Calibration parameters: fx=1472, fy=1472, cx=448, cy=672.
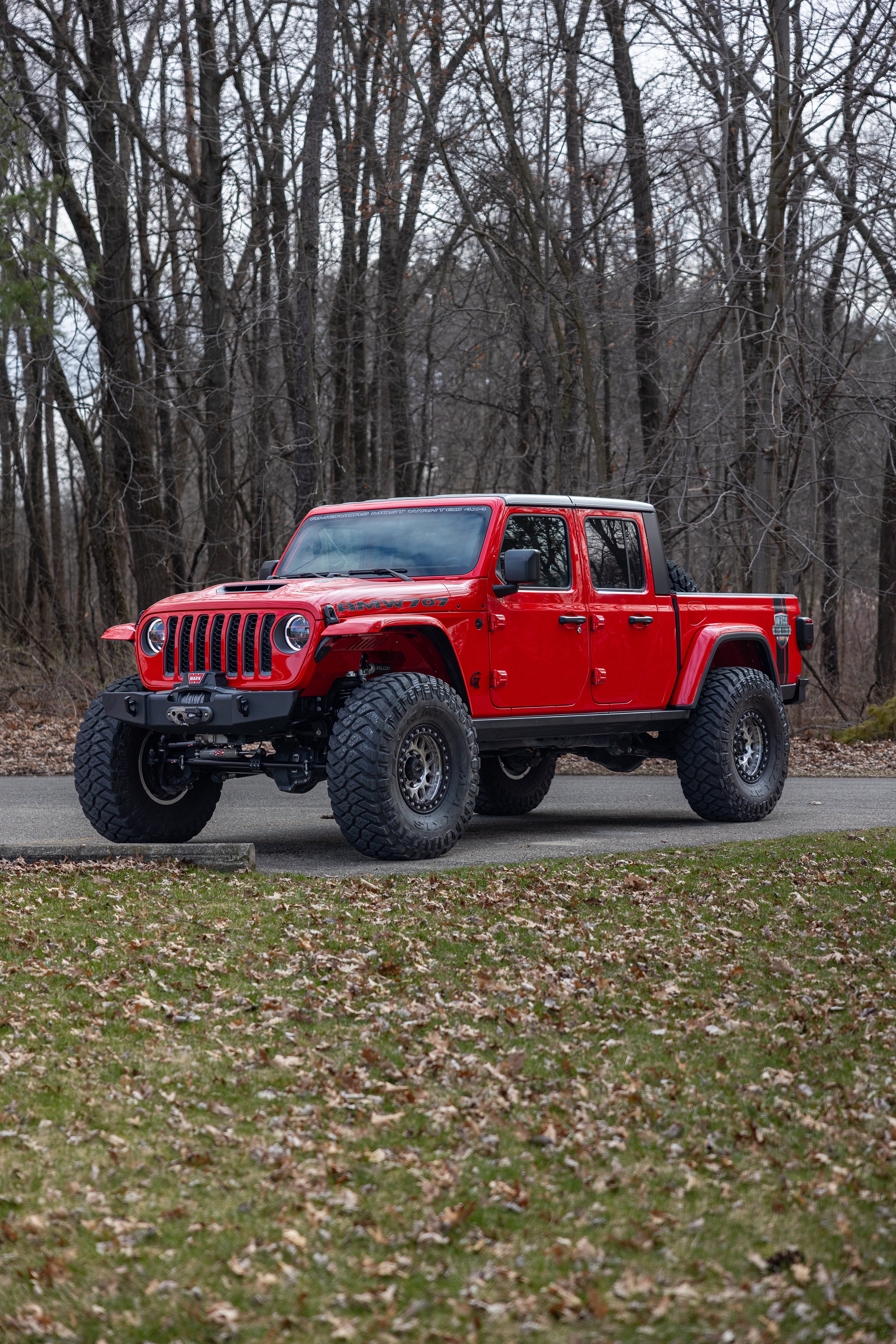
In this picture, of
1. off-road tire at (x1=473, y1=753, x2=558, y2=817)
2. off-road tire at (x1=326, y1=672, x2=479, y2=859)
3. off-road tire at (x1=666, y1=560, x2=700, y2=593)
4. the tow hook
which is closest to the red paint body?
the tow hook

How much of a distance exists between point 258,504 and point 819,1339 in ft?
84.2

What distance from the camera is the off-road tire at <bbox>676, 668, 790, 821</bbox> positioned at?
38.1ft

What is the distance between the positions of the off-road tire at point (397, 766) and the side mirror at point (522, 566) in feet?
2.76

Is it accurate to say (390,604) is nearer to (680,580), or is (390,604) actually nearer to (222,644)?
(222,644)

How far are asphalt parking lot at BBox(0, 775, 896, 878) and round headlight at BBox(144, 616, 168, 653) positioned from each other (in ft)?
5.12

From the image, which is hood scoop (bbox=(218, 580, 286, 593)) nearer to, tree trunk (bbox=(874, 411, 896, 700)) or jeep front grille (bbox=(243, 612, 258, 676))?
jeep front grille (bbox=(243, 612, 258, 676))

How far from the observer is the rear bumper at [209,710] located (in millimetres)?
8930

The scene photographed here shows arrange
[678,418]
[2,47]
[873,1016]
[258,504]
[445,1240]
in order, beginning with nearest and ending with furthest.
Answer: [445,1240] → [873,1016] → [2,47] → [678,418] → [258,504]

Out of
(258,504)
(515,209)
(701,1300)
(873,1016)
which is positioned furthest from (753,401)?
(701,1300)

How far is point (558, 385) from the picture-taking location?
75.4 feet

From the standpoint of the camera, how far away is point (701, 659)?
11.7 m

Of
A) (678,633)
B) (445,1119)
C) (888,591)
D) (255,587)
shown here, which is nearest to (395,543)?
(255,587)

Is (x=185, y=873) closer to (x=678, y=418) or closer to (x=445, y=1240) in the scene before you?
(x=445, y=1240)

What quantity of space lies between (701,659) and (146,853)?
4.78 m
